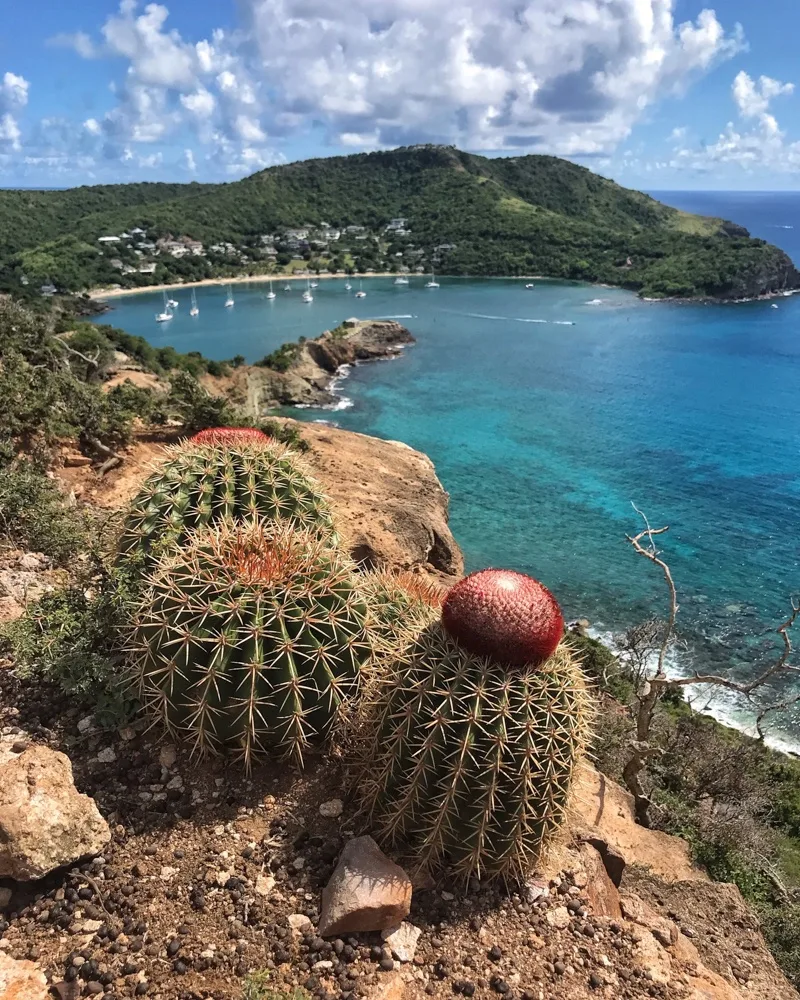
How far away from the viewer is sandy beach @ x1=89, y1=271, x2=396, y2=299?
94062mm

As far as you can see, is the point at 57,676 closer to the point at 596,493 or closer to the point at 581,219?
the point at 596,493

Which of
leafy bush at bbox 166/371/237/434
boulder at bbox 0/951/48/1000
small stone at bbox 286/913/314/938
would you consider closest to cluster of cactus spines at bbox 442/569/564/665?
small stone at bbox 286/913/314/938

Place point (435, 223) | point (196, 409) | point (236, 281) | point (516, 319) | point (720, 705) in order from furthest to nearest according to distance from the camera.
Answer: point (435, 223)
point (236, 281)
point (516, 319)
point (720, 705)
point (196, 409)

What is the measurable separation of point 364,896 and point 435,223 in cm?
14099

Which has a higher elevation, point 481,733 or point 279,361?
point 481,733

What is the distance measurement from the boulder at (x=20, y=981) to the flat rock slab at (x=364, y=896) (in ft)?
4.70

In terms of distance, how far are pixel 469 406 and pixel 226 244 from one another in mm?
92158

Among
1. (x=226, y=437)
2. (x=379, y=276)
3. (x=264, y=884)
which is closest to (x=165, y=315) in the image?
(x=379, y=276)

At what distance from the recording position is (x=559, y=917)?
4203 millimetres

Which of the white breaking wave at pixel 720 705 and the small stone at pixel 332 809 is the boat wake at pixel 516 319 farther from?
the small stone at pixel 332 809

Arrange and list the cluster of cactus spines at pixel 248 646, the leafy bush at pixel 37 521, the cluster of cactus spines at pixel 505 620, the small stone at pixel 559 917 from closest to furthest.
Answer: the cluster of cactus spines at pixel 505 620, the small stone at pixel 559 917, the cluster of cactus spines at pixel 248 646, the leafy bush at pixel 37 521

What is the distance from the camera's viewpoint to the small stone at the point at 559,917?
13.6 feet

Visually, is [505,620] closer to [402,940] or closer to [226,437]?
[402,940]

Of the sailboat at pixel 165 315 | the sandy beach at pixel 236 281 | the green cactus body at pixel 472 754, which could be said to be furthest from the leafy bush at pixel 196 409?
the sandy beach at pixel 236 281
